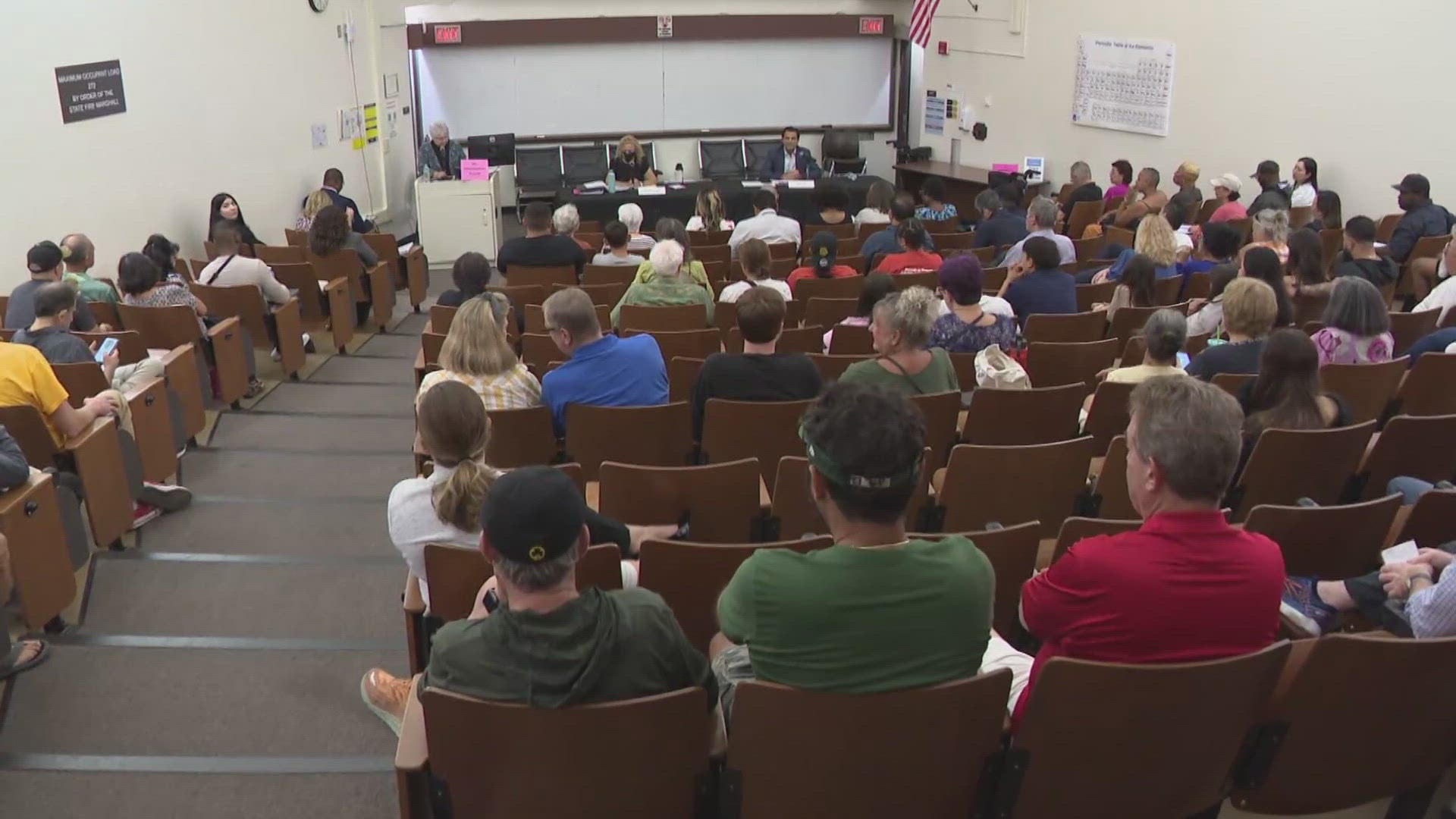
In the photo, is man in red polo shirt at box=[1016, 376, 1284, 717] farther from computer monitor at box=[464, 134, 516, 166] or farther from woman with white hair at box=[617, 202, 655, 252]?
computer monitor at box=[464, 134, 516, 166]

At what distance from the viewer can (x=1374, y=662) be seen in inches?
79.9

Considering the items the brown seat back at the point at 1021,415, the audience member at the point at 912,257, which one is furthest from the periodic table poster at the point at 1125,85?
the brown seat back at the point at 1021,415

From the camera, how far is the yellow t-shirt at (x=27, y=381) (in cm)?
395

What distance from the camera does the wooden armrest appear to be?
200 cm

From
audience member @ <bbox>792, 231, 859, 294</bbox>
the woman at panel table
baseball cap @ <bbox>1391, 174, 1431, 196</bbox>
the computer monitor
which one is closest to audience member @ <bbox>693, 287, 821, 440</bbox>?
audience member @ <bbox>792, 231, 859, 294</bbox>

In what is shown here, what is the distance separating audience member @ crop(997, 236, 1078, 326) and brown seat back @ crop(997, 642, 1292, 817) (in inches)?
149

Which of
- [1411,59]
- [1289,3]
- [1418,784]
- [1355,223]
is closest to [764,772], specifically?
[1418,784]

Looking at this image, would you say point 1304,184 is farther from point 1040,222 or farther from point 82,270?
point 82,270

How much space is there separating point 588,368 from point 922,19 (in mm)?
11353

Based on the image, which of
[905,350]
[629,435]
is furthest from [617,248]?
[905,350]

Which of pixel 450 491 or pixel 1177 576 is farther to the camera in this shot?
pixel 450 491

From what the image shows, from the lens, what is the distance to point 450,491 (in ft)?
8.74

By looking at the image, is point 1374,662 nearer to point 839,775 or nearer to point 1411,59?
point 839,775

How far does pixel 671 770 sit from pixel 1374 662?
135cm
